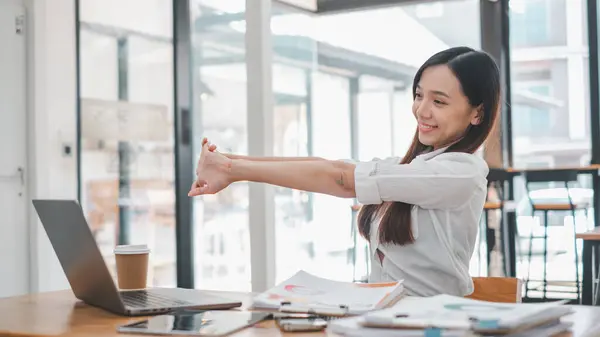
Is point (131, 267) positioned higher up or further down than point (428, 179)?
further down

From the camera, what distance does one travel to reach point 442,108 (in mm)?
1664

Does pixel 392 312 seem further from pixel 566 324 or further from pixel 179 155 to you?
pixel 179 155

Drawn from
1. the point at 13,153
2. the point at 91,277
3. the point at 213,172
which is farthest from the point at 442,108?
the point at 13,153

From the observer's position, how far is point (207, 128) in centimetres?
539

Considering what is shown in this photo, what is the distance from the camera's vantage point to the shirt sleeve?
1543 mm

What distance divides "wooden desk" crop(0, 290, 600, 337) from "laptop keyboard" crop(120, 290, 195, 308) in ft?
0.18

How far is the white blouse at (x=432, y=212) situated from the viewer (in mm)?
1551

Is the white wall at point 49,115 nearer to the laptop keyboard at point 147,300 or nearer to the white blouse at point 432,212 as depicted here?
the laptop keyboard at point 147,300

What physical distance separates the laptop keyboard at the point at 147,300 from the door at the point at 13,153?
3259 millimetres

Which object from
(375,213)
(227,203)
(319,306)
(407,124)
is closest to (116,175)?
(227,203)

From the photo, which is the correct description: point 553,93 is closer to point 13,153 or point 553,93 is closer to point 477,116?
point 13,153

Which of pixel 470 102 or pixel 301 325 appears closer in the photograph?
pixel 301 325

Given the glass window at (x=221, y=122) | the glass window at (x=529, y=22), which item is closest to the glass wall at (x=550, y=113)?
the glass window at (x=529, y=22)

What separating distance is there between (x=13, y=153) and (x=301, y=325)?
3.89 meters
